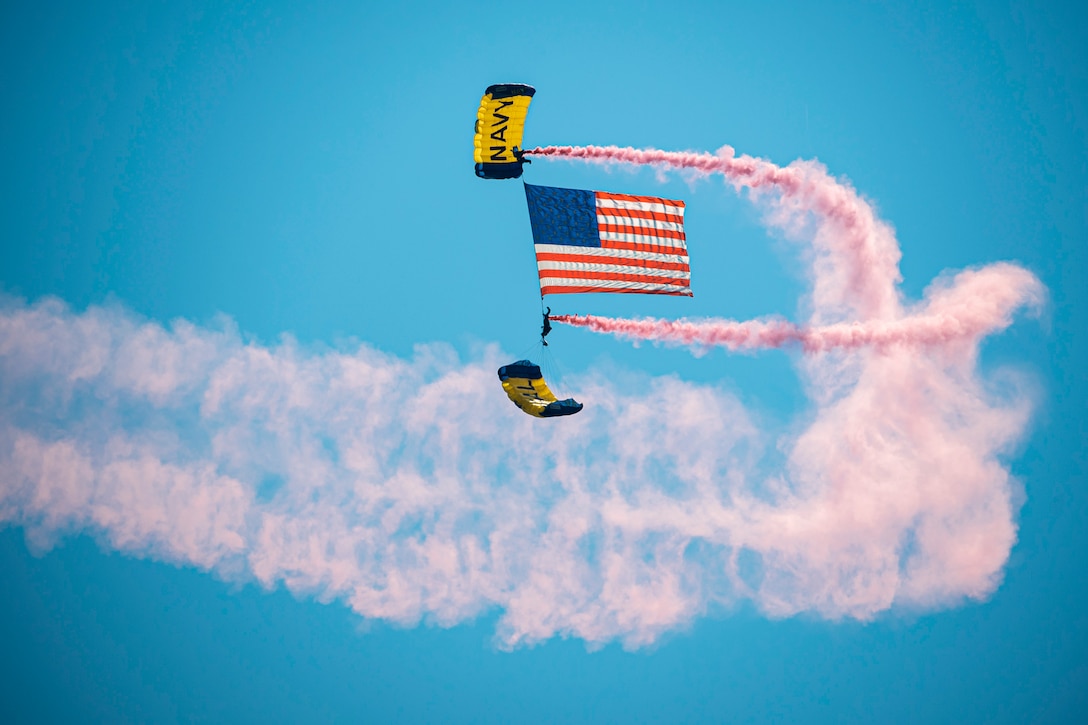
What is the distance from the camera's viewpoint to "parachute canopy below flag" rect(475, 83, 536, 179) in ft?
131

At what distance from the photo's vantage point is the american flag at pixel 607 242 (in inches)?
1527

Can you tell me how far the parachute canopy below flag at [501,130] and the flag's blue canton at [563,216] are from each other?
133cm

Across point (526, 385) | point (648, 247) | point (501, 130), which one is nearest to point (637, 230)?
point (648, 247)

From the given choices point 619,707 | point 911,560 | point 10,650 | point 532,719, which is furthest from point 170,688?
point 911,560

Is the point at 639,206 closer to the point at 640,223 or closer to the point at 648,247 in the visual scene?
the point at 640,223

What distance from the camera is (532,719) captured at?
312ft

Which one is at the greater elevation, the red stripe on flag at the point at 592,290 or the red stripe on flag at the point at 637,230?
the red stripe on flag at the point at 637,230

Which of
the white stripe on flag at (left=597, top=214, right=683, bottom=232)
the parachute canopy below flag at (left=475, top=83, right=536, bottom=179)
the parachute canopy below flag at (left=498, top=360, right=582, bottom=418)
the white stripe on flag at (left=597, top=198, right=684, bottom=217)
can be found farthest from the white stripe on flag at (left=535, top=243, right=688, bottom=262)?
the parachute canopy below flag at (left=498, top=360, right=582, bottom=418)

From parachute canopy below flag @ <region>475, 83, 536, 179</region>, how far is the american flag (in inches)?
54.4

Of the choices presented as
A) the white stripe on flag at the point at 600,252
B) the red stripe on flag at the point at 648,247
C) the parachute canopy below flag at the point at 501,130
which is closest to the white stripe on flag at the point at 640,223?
the red stripe on flag at the point at 648,247

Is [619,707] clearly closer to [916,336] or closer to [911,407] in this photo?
[911,407]

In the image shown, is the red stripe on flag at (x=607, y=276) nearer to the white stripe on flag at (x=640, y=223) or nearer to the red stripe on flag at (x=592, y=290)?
the red stripe on flag at (x=592, y=290)

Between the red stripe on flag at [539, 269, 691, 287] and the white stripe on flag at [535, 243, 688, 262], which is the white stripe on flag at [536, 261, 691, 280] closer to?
the red stripe on flag at [539, 269, 691, 287]

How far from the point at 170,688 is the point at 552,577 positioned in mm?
43554
